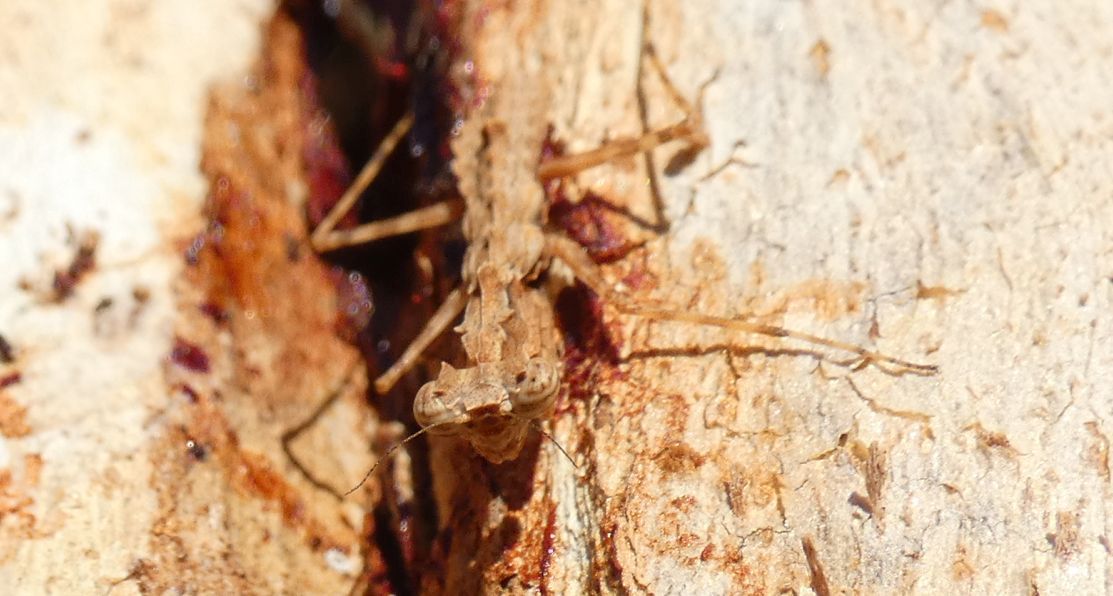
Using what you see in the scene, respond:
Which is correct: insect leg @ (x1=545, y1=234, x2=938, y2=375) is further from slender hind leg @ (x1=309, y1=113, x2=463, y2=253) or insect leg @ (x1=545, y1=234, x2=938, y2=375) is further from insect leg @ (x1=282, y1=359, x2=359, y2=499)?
insect leg @ (x1=282, y1=359, x2=359, y2=499)

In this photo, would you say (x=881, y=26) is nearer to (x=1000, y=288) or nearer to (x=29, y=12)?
(x=1000, y=288)

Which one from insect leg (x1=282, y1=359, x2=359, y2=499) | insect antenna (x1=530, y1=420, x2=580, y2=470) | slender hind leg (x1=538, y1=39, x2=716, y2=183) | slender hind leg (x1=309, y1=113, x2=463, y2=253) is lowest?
insect antenna (x1=530, y1=420, x2=580, y2=470)

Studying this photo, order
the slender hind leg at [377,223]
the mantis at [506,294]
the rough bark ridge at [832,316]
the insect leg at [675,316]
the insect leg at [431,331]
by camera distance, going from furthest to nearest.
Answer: the slender hind leg at [377,223]
the insect leg at [431,331]
the mantis at [506,294]
the insect leg at [675,316]
the rough bark ridge at [832,316]

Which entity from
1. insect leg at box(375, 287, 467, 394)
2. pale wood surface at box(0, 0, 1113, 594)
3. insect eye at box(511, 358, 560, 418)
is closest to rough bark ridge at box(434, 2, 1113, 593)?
pale wood surface at box(0, 0, 1113, 594)

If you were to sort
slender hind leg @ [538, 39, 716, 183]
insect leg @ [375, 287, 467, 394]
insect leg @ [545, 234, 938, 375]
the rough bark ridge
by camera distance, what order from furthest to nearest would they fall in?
insect leg @ [375, 287, 467, 394], slender hind leg @ [538, 39, 716, 183], insect leg @ [545, 234, 938, 375], the rough bark ridge

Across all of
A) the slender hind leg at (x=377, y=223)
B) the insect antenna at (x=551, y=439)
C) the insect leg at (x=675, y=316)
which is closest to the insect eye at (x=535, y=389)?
the insect antenna at (x=551, y=439)

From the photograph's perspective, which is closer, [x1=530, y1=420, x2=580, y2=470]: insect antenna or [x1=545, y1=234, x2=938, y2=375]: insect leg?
[x1=545, y1=234, x2=938, y2=375]: insect leg

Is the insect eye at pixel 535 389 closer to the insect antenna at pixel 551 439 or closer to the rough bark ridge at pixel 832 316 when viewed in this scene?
the insect antenna at pixel 551 439
